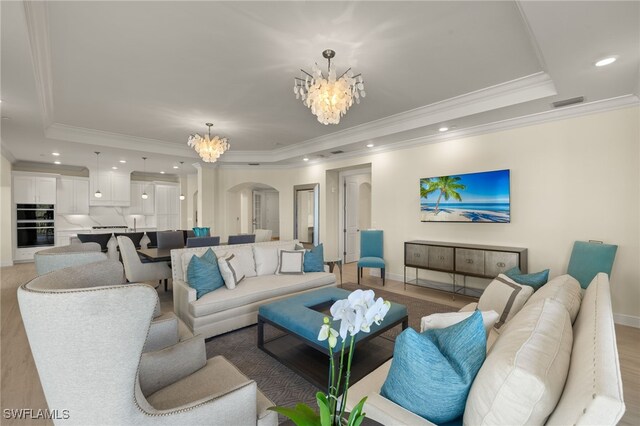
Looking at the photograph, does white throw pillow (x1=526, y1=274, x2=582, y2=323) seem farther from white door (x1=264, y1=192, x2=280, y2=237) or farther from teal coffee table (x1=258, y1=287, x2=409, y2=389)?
white door (x1=264, y1=192, x2=280, y2=237)

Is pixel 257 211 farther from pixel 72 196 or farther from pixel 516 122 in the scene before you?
pixel 516 122

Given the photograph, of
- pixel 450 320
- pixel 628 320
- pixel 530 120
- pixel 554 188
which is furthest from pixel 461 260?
pixel 450 320

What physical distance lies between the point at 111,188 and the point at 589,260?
1094 centimetres

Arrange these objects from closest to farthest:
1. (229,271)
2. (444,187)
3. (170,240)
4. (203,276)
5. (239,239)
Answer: (203,276)
(229,271)
(444,187)
(239,239)
(170,240)

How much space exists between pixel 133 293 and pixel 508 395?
1.29 metres

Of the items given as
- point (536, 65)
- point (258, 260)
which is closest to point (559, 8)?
point (536, 65)

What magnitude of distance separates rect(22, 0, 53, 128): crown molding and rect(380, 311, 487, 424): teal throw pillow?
3145 mm

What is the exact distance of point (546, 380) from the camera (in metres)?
0.87

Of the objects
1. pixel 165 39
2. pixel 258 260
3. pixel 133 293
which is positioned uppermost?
pixel 165 39

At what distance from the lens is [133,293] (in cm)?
97

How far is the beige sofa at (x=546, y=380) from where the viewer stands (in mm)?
711

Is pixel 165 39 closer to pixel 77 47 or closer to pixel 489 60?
pixel 77 47

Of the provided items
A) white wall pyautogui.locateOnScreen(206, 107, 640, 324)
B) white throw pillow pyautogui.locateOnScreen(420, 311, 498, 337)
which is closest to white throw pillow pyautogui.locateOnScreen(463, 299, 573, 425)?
white throw pillow pyautogui.locateOnScreen(420, 311, 498, 337)

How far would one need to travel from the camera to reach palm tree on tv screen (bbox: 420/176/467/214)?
4590 millimetres
